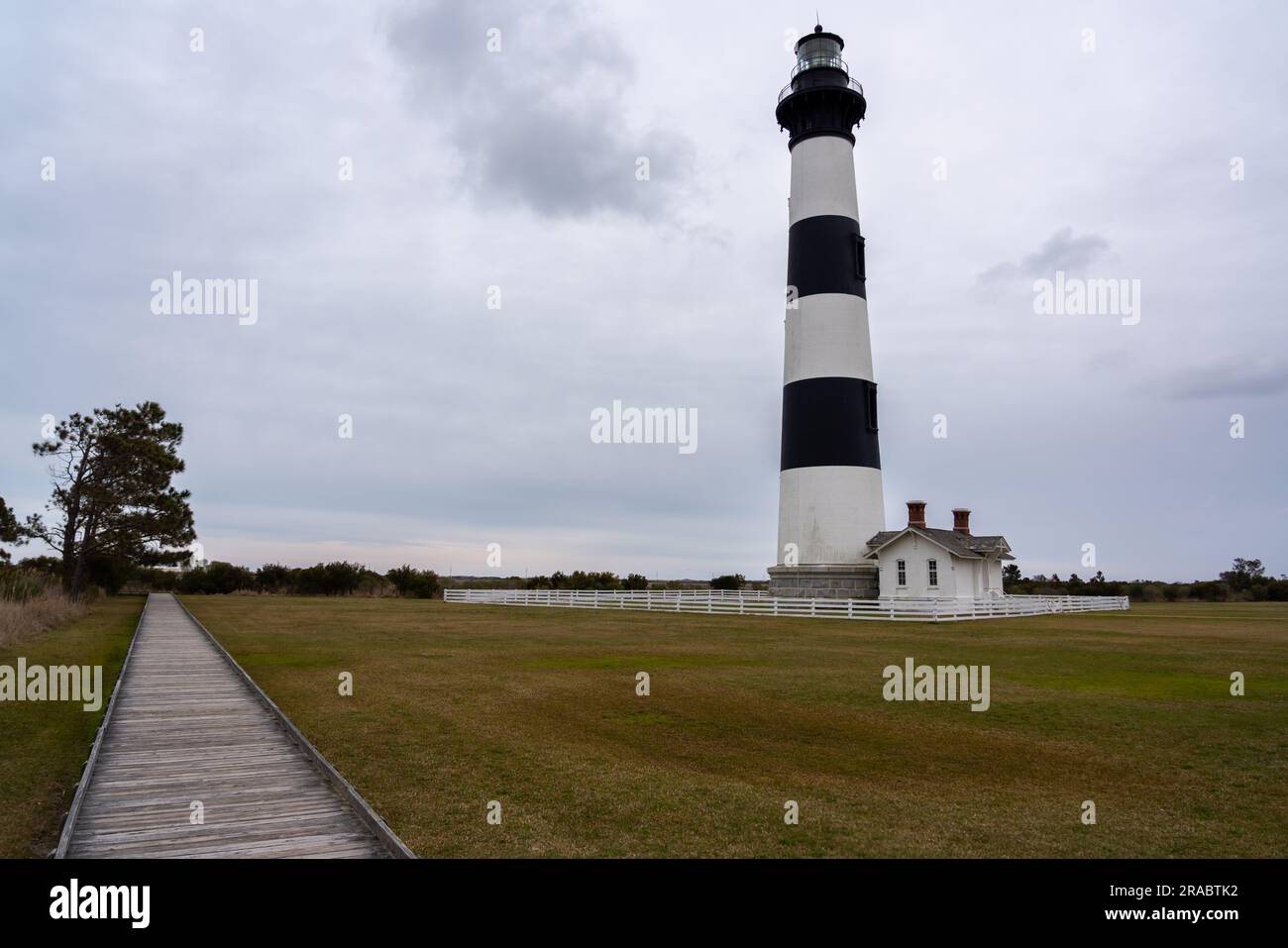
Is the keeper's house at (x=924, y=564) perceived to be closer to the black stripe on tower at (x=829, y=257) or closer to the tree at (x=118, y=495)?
the black stripe on tower at (x=829, y=257)

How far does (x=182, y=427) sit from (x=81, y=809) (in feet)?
135

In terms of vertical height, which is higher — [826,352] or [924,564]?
[826,352]

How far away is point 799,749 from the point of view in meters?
9.69

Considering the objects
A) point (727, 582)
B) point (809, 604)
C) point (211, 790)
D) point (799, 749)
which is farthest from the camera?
point (727, 582)

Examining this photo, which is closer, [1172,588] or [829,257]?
[829,257]

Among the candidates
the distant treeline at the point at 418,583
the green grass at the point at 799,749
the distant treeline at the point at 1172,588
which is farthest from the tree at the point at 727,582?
the green grass at the point at 799,749

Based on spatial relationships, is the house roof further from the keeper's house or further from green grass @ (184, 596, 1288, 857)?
green grass @ (184, 596, 1288, 857)

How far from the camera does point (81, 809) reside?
6867 millimetres

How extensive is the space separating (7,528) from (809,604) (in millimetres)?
36245

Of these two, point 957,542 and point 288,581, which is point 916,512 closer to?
point 957,542

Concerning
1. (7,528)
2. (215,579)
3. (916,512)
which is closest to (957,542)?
(916,512)

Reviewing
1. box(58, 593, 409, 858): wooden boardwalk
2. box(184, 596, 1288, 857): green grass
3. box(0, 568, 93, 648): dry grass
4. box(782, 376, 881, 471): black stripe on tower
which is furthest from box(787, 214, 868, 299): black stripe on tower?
box(0, 568, 93, 648): dry grass

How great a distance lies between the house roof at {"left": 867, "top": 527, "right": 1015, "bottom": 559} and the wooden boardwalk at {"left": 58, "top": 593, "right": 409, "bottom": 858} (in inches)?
1040
